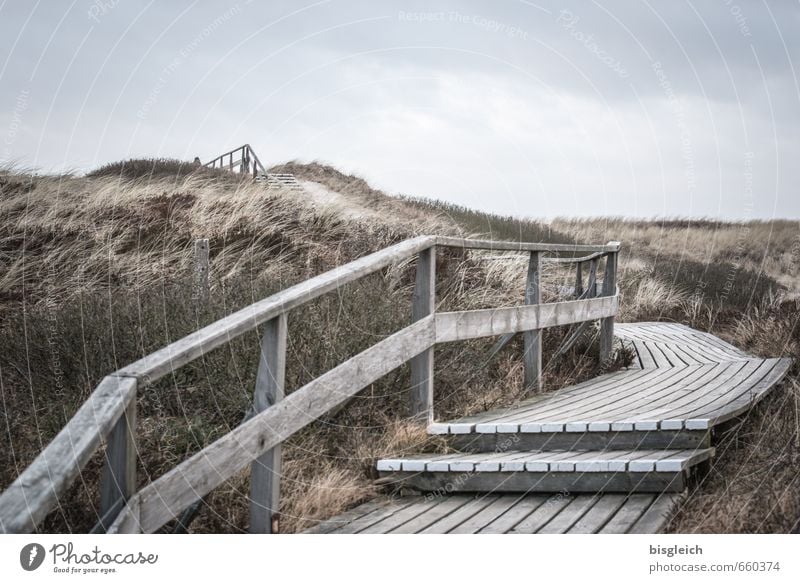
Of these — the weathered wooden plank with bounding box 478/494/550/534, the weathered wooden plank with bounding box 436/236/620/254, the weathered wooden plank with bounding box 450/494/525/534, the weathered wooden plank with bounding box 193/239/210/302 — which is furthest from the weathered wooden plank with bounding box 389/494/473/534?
the weathered wooden plank with bounding box 193/239/210/302

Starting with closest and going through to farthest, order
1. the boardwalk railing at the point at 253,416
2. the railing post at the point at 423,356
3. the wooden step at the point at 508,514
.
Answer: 1. the boardwalk railing at the point at 253,416
2. the wooden step at the point at 508,514
3. the railing post at the point at 423,356

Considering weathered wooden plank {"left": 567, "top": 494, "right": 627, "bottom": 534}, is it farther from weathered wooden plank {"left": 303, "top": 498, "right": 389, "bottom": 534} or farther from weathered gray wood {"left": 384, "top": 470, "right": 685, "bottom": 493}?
weathered wooden plank {"left": 303, "top": 498, "right": 389, "bottom": 534}

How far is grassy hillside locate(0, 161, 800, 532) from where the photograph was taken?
176 inches

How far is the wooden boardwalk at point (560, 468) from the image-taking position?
163 inches

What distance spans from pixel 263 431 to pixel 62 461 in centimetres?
132

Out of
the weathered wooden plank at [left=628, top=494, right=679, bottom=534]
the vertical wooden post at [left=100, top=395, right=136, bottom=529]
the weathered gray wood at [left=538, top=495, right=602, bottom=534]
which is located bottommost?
the weathered gray wood at [left=538, top=495, right=602, bottom=534]

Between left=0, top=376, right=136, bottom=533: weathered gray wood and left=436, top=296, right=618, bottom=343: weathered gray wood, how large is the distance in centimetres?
293

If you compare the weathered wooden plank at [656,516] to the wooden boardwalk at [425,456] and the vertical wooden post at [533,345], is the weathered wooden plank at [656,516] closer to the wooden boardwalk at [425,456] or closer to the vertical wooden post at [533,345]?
the wooden boardwalk at [425,456]

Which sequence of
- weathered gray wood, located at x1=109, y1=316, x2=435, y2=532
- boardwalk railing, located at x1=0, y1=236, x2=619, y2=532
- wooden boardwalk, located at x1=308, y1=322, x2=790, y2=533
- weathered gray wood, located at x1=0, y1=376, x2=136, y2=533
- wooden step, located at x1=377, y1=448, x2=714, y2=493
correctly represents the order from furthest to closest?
wooden step, located at x1=377, y1=448, x2=714, y2=493
wooden boardwalk, located at x1=308, y1=322, x2=790, y2=533
weathered gray wood, located at x1=109, y1=316, x2=435, y2=532
boardwalk railing, located at x1=0, y1=236, x2=619, y2=532
weathered gray wood, located at x1=0, y1=376, x2=136, y2=533

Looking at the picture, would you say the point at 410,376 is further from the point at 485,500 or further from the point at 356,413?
the point at 485,500

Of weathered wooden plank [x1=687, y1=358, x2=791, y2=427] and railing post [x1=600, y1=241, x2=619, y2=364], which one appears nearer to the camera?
weathered wooden plank [x1=687, y1=358, x2=791, y2=427]

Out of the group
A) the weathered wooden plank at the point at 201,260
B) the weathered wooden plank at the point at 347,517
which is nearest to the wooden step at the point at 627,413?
the weathered wooden plank at the point at 347,517

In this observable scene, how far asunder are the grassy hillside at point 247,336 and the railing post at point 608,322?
0.17 metres
